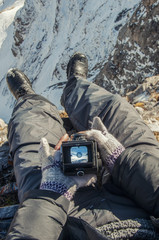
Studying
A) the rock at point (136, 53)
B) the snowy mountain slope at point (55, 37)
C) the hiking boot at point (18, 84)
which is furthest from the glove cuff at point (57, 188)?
the snowy mountain slope at point (55, 37)

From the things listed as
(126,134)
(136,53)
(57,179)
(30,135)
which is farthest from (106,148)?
(136,53)

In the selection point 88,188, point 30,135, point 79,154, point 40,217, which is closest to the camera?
point 40,217

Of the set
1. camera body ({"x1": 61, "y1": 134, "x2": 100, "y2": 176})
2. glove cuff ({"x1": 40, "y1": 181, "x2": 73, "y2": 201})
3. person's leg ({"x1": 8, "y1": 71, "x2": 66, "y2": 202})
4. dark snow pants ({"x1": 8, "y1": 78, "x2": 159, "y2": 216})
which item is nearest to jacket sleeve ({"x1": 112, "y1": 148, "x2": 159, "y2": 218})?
dark snow pants ({"x1": 8, "y1": 78, "x2": 159, "y2": 216})

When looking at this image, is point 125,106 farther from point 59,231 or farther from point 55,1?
point 55,1

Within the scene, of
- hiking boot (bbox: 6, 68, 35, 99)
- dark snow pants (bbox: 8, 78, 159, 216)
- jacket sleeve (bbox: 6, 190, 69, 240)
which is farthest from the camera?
hiking boot (bbox: 6, 68, 35, 99)

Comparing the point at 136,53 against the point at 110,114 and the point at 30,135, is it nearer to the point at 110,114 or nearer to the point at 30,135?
the point at 110,114

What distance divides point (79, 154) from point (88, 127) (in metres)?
0.79

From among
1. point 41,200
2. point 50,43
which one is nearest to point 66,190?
point 41,200

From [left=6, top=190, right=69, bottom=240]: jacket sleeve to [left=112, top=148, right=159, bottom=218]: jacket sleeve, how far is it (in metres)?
0.31

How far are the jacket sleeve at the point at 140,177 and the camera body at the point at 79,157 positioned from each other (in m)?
0.13

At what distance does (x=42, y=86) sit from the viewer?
24.9m

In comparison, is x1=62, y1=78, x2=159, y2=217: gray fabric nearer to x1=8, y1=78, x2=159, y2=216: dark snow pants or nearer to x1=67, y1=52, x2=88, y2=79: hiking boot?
x1=8, y1=78, x2=159, y2=216: dark snow pants

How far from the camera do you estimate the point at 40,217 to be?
1229mm

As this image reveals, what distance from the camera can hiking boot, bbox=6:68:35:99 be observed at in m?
3.11
